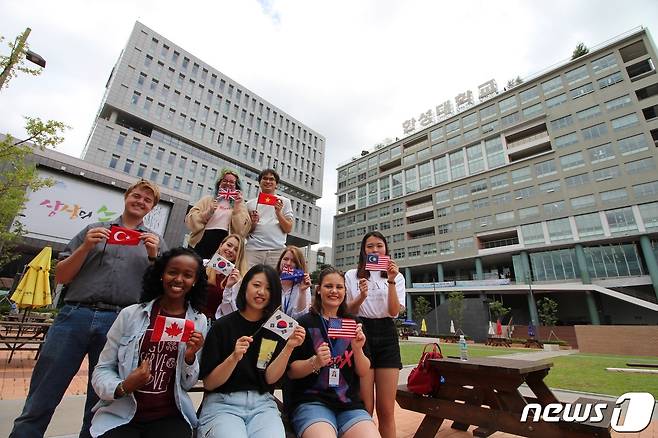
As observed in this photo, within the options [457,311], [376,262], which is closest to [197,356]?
[376,262]

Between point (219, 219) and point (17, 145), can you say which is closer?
point (219, 219)

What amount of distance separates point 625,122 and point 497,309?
24.4 m

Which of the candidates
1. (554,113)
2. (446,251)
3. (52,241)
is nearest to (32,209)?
(52,241)

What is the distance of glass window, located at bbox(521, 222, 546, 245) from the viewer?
3612 centimetres

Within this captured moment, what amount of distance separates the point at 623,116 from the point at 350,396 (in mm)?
46064

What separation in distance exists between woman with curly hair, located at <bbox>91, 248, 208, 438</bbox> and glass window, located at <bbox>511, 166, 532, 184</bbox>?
45093 mm

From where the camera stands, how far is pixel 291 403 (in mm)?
2553

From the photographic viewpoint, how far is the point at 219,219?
4.10 m

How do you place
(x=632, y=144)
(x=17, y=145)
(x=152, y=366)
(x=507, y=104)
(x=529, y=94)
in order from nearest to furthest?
(x=152, y=366)
(x=17, y=145)
(x=632, y=144)
(x=529, y=94)
(x=507, y=104)

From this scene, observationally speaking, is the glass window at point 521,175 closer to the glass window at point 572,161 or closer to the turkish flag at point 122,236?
the glass window at point 572,161

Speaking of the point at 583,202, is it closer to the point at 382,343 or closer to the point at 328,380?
the point at 382,343

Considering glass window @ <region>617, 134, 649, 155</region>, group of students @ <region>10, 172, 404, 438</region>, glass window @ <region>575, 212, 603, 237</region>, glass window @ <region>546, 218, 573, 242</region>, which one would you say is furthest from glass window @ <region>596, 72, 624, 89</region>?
group of students @ <region>10, 172, 404, 438</region>

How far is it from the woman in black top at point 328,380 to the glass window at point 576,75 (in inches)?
1973

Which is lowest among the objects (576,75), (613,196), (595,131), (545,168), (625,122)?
(613,196)
